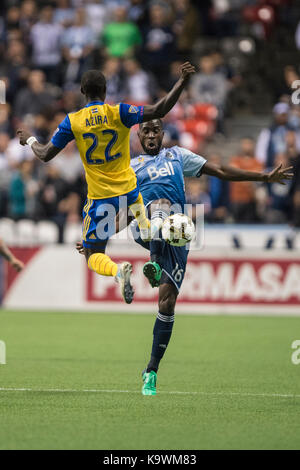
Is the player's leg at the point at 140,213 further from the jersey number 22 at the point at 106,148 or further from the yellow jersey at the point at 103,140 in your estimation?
the jersey number 22 at the point at 106,148

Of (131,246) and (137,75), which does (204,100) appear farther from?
(131,246)

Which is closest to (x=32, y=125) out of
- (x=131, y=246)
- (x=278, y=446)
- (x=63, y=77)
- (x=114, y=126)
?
(x=63, y=77)

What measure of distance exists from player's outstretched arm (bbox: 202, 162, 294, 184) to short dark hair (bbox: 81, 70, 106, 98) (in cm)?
141

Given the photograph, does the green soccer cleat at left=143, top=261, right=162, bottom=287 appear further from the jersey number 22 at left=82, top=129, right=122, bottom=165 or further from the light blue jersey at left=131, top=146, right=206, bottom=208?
the light blue jersey at left=131, top=146, right=206, bottom=208

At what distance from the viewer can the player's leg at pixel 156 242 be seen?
28.0 feet

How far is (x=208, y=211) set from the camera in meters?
18.2

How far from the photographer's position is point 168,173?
9.65 metres

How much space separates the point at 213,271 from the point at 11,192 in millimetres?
4093

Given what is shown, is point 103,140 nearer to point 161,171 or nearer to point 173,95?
point 173,95

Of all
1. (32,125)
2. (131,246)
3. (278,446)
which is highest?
(32,125)

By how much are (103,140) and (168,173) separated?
118 centimetres

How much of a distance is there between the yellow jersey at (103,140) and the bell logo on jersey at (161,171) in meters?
0.79

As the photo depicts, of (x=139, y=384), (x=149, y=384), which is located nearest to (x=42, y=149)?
(x=149, y=384)

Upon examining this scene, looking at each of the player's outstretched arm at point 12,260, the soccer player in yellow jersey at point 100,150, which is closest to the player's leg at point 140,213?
the soccer player in yellow jersey at point 100,150
